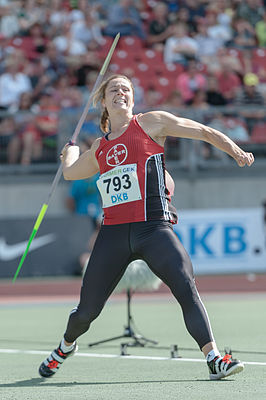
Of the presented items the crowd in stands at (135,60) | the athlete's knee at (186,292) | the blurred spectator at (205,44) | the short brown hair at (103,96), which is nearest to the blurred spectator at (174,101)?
the crowd in stands at (135,60)

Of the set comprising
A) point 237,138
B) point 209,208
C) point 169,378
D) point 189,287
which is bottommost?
point 169,378

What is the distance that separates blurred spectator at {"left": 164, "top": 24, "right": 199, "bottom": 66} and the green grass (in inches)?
325

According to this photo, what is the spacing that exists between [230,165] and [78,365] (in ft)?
34.7

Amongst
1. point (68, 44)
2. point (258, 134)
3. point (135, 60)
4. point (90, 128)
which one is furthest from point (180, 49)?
point (90, 128)

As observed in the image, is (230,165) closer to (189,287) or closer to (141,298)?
(141,298)

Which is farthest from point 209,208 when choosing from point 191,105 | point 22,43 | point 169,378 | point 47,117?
point 169,378

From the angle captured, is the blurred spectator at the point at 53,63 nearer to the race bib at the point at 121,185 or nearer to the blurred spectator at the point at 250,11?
the blurred spectator at the point at 250,11

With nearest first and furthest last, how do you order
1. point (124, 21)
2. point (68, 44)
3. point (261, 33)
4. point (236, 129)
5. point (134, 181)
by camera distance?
1. point (134, 181)
2. point (236, 129)
3. point (68, 44)
4. point (124, 21)
5. point (261, 33)

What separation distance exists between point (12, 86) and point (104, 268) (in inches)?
465

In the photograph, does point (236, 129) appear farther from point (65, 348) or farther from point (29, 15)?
point (65, 348)

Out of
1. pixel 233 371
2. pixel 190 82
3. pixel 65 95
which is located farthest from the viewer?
pixel 190 82

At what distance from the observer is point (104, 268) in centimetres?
623

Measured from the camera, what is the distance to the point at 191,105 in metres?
17.4

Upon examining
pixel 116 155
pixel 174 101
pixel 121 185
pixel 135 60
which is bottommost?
pixel 121 185
